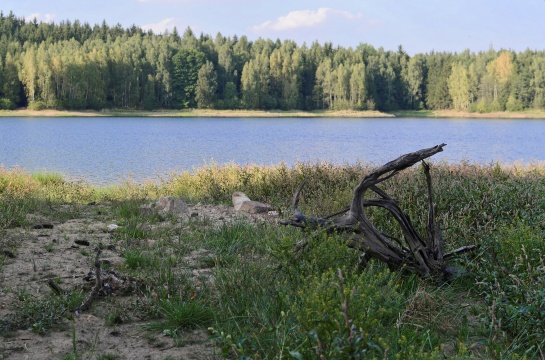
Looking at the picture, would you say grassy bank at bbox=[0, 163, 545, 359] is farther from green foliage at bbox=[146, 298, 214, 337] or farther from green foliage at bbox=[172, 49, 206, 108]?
green foliage at bbox=[172, 49, 206, 108]

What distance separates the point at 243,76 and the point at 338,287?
111488 millimetres

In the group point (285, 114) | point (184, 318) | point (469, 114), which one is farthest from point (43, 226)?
point (469, 114)

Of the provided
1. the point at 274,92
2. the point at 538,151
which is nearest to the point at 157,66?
the point at 274,92

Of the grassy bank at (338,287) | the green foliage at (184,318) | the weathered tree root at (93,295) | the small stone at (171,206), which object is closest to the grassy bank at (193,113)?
the small stone at (171,206)

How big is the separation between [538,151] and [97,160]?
2887cm

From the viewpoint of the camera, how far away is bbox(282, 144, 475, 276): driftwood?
15.1 feet

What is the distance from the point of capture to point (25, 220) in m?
7.51

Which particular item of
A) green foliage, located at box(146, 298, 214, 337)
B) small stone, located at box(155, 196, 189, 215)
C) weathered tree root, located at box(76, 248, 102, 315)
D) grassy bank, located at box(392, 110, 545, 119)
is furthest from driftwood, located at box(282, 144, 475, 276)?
grassy bank, located at box(392, 110, 545, 119)

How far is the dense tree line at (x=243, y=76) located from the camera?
87.7 meters

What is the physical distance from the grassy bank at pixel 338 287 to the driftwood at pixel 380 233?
6.1 inches

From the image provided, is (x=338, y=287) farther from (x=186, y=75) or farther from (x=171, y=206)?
(x=186, y=75)

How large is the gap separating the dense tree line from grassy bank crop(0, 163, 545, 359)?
276 ft

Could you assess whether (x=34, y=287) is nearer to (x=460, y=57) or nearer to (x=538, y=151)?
(x=538, y=151)

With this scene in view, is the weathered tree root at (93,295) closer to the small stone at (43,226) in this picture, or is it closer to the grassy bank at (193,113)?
the small stone at (43,226)
